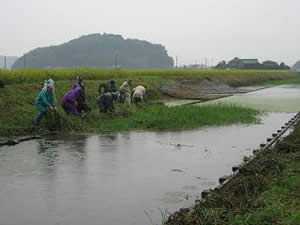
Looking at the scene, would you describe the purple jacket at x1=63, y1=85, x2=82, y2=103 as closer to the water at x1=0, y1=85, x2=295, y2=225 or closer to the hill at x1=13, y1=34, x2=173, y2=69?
the water at x1=0, y1=85, x2=295, y2=225

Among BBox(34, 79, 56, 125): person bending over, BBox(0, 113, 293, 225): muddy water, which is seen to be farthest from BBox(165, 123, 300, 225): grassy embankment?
BBox(34, 79, 56, 125): person bending over

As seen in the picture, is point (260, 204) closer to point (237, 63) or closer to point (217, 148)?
point (217, 148)

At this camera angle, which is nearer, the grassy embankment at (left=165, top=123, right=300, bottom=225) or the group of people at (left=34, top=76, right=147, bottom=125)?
the grassy embankment at (left=165, top=123, right=300, bottom=225)

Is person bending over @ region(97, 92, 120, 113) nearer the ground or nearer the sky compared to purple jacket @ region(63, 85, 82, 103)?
nearer the ground

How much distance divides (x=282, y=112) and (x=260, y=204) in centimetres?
1367

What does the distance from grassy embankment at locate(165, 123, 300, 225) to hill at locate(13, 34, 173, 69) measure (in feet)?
206

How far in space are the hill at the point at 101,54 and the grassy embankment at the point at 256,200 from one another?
62.7 meters

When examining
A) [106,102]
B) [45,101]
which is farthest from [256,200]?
[106,102]

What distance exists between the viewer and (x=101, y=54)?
96.6m

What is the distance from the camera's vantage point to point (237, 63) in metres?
96.6

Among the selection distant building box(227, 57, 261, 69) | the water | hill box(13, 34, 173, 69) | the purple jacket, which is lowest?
the water

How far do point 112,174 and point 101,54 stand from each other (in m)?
90.9

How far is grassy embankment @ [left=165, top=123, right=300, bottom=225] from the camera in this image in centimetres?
447

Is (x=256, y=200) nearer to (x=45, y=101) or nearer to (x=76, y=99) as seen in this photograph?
(x=45, y=101)
